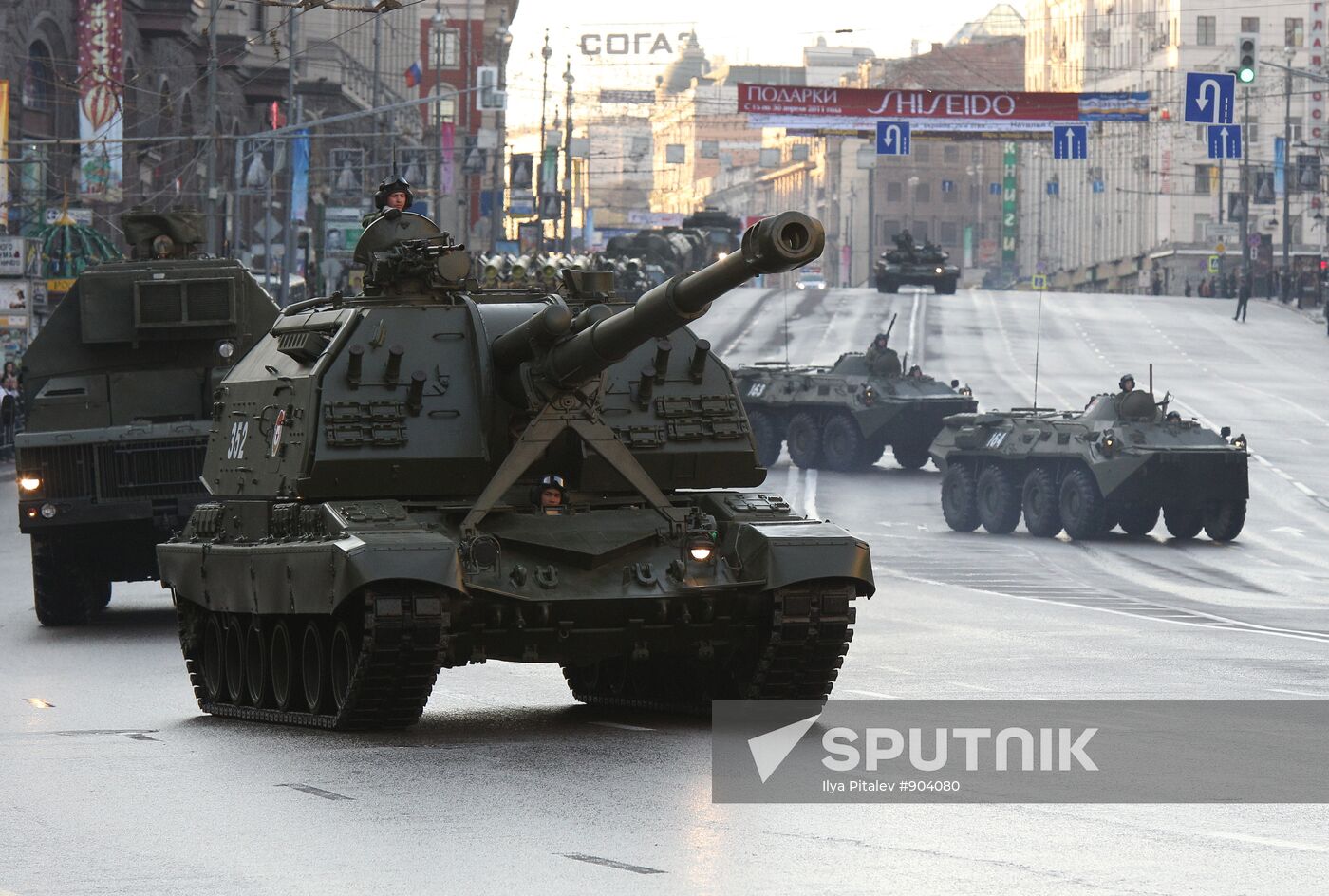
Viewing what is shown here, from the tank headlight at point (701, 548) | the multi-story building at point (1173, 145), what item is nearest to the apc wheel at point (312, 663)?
the tank headlight at point (701, 548)

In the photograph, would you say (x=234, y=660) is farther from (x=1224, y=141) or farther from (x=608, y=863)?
(x=1224, y=141)

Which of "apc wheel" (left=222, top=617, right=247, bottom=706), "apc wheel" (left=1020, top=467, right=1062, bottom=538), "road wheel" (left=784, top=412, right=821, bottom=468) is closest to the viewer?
"apc wheel" (left=222, top=617, right=247, bottom=706)

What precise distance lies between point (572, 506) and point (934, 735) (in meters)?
2.50

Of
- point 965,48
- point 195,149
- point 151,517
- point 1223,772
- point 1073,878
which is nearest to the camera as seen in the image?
point 1073,878

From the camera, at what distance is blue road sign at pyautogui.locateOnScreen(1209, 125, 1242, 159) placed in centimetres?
7012

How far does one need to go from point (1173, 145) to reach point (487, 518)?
115 meters

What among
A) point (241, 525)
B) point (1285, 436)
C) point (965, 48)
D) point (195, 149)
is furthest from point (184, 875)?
point (965, 48)

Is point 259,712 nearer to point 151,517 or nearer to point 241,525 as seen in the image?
point 241,525

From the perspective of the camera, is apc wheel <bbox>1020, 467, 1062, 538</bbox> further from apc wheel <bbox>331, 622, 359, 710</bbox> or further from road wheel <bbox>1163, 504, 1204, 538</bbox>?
apc wheel <bbox>331, 622, 359, 710</bbox>

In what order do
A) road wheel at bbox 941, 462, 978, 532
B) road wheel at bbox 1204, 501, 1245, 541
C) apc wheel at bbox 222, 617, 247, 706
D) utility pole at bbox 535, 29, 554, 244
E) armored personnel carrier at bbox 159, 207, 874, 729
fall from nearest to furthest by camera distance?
armored personnel carrier at bbox 159, 207, 874, 729, apc wheel at bbox 222, 617, 247, 706, road wheel at bbox 1204, 501, 1245, 541, road wheel at bbox 941, 462, 978, 532, utility pole at bbox 535, 29, 554, 244

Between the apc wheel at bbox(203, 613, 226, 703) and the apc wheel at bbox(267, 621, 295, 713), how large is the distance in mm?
735

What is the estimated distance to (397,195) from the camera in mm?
15914

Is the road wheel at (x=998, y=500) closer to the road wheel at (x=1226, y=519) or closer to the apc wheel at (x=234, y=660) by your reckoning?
the road wheel at (x=1226, y=519)

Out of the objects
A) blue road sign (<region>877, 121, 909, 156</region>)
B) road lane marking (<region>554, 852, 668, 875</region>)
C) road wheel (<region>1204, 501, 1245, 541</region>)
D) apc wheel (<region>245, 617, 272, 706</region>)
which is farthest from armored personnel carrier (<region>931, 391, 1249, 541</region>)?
blue road sign (<region>877, 121, 909, 156</region>)
